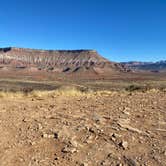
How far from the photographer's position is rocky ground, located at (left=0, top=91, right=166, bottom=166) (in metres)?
5.11

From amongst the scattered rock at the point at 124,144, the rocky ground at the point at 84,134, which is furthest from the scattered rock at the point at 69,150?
the scattered rock at the point at 124,144

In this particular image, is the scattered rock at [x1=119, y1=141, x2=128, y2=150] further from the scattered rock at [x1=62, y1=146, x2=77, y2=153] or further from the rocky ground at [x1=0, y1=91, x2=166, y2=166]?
the scattered rock at [x1=62, y1=146, x2=77, y2=153]

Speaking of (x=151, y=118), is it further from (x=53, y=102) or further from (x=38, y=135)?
(x=53, y=102)

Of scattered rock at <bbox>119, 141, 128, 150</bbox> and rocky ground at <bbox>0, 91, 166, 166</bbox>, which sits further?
scattered rock at <bbox>119, 141, 128, 150</bbox>

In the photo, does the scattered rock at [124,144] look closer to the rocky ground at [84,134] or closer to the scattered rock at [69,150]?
the rocky ground at [84,134]

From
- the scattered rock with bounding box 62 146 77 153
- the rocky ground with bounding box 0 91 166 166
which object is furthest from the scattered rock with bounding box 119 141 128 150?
the scattered rock with bounding box 62 146 77 153

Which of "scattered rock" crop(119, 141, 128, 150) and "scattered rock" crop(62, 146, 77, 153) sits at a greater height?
"scattered rock" crop(119, 141, 128, 150)

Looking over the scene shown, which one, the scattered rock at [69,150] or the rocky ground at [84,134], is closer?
the rocky ground at [84,134]

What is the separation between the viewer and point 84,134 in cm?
604

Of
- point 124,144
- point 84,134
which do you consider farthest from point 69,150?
point 124,144

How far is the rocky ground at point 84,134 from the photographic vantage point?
5.11m

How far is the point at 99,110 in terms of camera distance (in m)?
7.85

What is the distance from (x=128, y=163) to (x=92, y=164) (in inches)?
22.1

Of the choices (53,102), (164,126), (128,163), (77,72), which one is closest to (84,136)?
(128,163)
